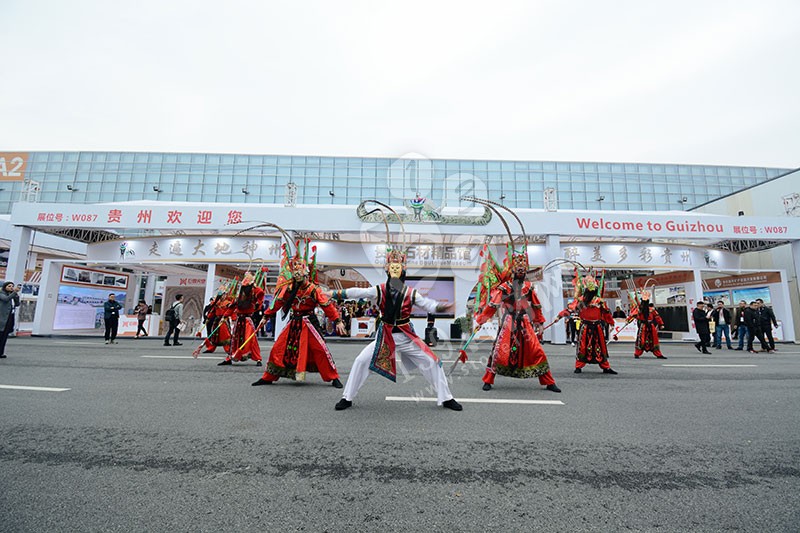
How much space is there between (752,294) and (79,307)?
109ft

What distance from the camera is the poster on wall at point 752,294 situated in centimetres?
1731

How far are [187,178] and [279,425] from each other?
55401 mm

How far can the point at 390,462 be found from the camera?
2.70m

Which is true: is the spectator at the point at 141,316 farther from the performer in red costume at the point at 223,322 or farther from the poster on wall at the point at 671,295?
the poster on wall at the point at 671,295

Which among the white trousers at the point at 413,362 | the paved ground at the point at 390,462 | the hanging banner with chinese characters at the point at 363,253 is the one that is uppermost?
the hanging banner with chinese characters at the point at 363,253

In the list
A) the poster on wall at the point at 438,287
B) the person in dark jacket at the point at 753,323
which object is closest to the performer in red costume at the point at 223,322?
the poster on wall at the point at 438,287

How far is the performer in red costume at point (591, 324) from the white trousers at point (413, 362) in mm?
3815

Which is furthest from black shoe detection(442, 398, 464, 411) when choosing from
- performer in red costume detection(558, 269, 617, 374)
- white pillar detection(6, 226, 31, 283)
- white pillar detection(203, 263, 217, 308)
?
white pillar detection(6, 226, 31, 283)

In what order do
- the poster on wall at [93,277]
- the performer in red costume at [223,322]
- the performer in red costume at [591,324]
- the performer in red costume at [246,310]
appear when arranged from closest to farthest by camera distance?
the performer in red costume at [591,324] → the performer in red costume at [246,310] → the performer in red costume at [223,322] → the poster on wall at [93,277]

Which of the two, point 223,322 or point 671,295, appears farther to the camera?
point 671,295

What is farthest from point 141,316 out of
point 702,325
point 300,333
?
point 702,325

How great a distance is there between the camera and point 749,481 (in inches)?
96.5

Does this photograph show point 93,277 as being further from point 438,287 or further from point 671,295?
point 671,295

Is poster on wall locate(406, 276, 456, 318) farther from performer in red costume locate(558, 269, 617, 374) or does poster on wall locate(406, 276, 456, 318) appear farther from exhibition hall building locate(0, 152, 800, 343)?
performer in red costume locate(558, 269, 617, 374)
